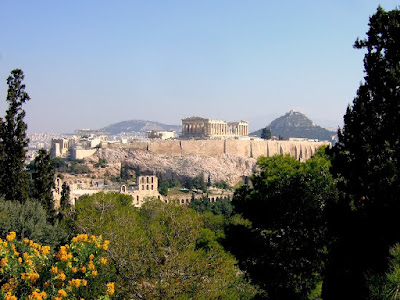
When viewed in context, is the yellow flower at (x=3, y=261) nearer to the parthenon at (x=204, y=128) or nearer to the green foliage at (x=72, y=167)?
the green foliage at (x=72, y=167)

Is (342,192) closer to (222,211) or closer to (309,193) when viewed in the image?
(309,193)

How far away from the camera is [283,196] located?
20.0 metres

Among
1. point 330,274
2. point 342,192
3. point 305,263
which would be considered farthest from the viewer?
point 305,263

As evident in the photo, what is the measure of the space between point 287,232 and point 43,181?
47.6 ft

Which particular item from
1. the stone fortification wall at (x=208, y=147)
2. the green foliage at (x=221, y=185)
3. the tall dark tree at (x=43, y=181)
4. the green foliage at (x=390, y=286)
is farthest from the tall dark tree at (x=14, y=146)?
the stone fortification wall at (x=208, y=147)

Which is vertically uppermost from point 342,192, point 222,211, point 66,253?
point 342,192

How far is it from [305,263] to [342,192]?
327cm

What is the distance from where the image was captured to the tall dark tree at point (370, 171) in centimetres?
1427

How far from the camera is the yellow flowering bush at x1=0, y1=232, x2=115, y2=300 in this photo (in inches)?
468

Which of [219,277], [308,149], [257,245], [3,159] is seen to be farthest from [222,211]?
[308,149]

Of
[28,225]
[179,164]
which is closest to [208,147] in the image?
[179,164]

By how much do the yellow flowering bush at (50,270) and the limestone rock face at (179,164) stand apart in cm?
7334

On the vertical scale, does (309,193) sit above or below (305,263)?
above

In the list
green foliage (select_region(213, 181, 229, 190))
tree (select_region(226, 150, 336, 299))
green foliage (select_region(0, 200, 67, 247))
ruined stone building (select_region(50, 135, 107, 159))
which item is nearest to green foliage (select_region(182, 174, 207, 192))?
green foliage (select_region(213, 181, 229, 190))
